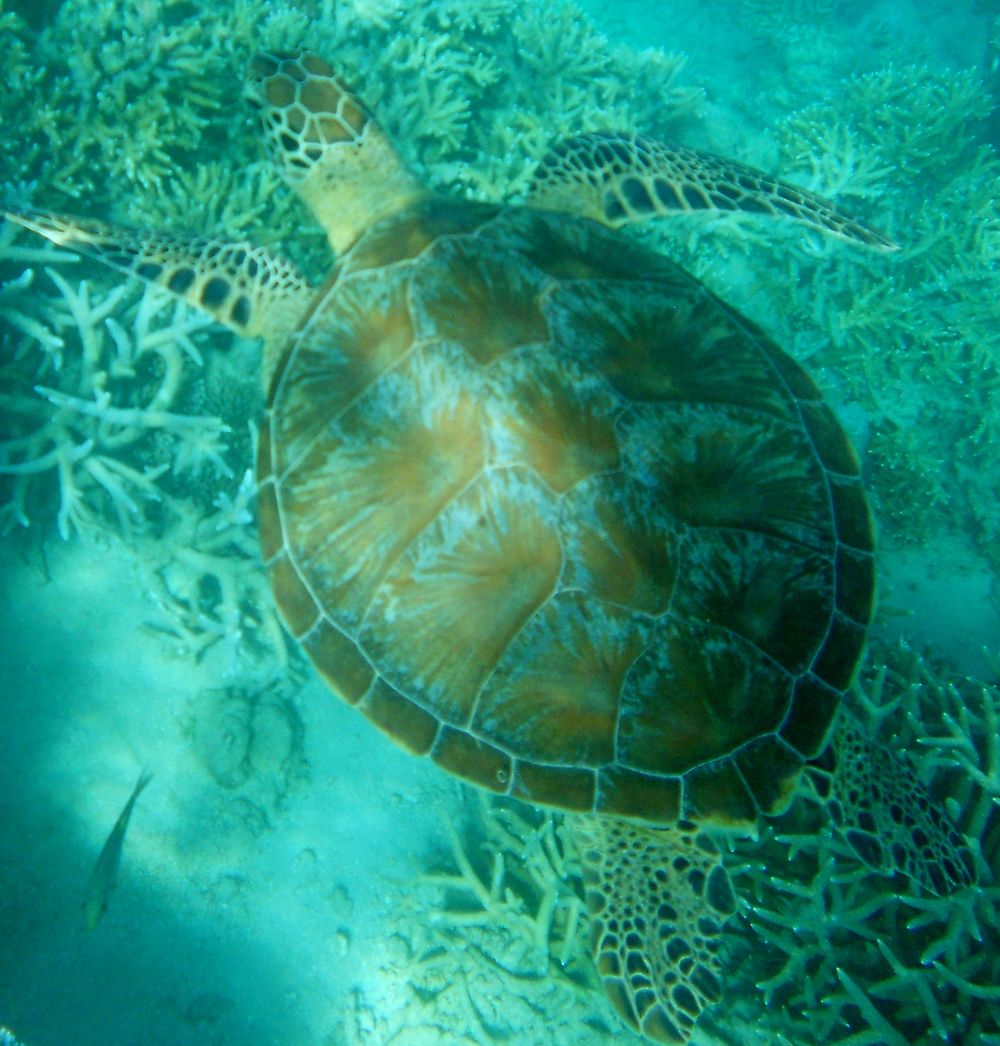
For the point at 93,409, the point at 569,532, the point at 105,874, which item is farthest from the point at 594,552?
the point at 105,874

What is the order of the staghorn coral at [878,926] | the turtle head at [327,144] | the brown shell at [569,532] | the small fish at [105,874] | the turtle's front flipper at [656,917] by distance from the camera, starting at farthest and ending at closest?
the turtle head at [327,144], the small fish at [105,874], the staghorn coral at [878,926], the turtle's front flipper at [656,917], the brown shell at [569,532]

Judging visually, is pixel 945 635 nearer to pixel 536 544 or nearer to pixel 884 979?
pixel 884 979

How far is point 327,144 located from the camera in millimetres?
3422

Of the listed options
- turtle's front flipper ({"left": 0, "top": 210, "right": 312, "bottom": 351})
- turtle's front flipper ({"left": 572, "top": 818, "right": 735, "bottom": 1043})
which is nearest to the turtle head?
turtle's front flipper ({"left": 0, "top": 210, "right": 312, "bottom": 351})

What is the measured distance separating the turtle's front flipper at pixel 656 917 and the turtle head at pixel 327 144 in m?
Answer: 3.26

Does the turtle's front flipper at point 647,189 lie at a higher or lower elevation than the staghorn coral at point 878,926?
higher

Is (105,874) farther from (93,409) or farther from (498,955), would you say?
(93,409)

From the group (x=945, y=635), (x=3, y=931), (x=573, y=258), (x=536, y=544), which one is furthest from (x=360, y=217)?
(x=945, y=635)

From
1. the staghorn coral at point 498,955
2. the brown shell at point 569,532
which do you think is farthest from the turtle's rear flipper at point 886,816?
the staghorn coral at point 498,955

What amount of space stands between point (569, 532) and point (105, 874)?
316 centimetres

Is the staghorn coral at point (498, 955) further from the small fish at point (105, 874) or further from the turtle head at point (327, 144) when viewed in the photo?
the turtle head at point (327, 144)

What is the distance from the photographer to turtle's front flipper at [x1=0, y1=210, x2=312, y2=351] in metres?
3.22

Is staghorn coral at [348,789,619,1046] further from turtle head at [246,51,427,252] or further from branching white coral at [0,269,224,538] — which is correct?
turtle head at [246,51,427,252]

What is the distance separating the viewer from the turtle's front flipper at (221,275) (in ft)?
10.6
